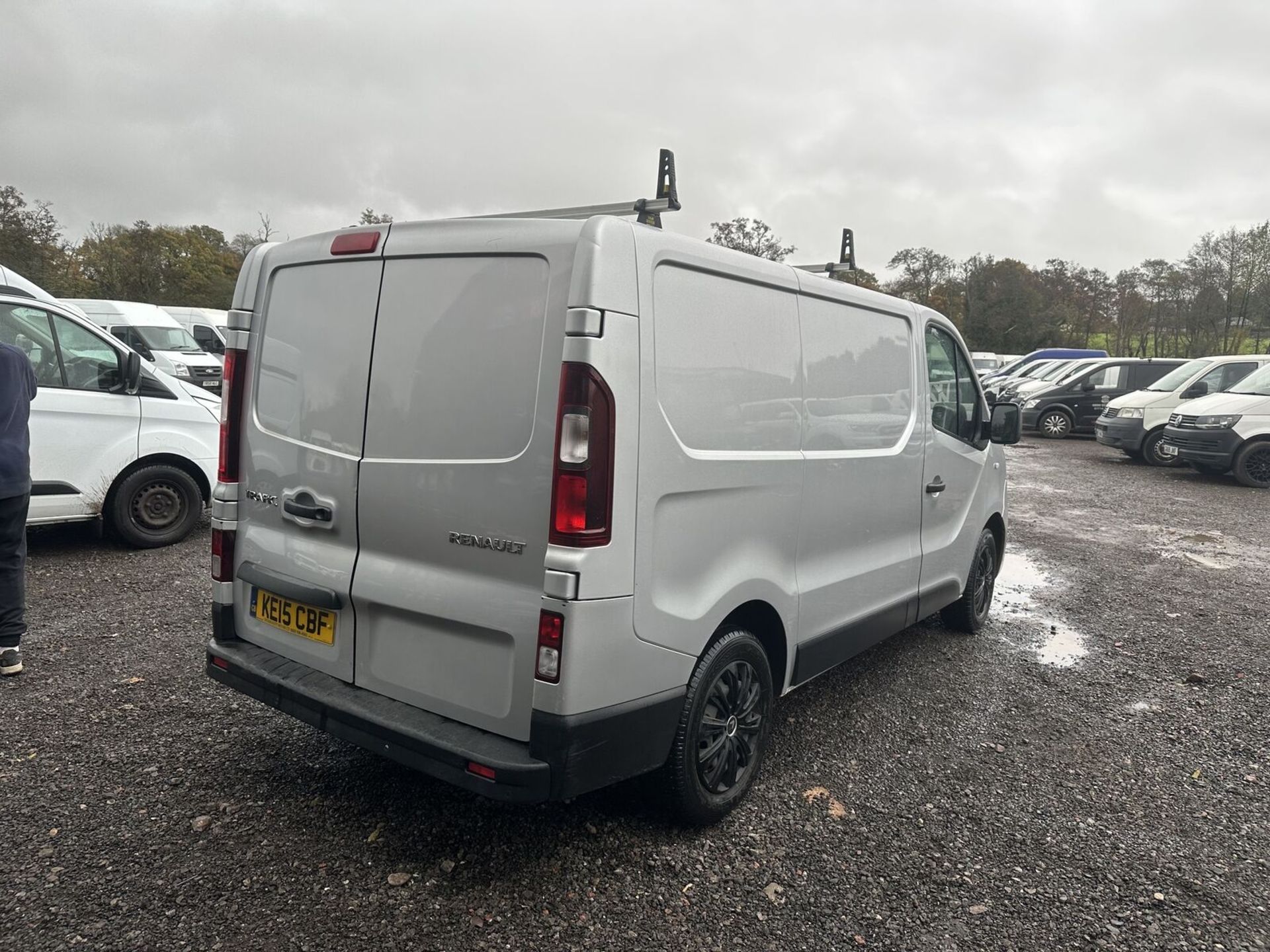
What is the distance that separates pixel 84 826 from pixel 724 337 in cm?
280

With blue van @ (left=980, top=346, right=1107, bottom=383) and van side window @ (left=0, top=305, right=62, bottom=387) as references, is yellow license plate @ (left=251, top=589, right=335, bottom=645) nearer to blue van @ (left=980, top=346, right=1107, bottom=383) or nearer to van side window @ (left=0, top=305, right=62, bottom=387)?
van side window @ (left=0, top=305, right=62, bottom=387)

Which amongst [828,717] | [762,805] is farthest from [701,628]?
[828,717]

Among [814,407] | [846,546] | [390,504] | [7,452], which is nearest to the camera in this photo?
[390,504]

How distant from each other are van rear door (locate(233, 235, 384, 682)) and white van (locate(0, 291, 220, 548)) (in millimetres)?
3768

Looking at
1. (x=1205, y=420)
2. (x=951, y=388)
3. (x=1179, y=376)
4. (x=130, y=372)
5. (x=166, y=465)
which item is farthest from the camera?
(x=1179, y=376)

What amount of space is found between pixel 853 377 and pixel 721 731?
65.7 inches

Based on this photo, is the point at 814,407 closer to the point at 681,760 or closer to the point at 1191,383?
the point at 681,760

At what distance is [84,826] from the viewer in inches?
115

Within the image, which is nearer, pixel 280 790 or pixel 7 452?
pixel 280 790

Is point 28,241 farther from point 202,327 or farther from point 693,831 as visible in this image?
point 693,831

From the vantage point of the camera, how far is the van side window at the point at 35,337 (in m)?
5.99

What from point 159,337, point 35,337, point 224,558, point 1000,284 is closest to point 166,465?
point 35,337

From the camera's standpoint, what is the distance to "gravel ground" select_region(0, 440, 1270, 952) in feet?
8.29

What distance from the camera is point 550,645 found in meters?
2.42
